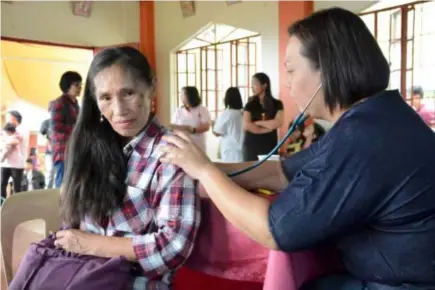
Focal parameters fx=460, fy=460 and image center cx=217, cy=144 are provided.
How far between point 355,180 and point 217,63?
5.60m

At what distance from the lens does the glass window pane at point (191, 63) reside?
20.6ft

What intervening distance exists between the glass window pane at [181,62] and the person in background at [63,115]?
2.71 meters

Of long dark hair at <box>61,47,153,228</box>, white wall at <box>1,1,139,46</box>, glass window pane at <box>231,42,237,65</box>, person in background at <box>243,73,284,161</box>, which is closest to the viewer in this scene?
long dark hair at <box>61,47,153,228</box>

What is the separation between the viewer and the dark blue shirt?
2.28 ft

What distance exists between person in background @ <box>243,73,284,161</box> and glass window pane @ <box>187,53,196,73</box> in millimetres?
2890

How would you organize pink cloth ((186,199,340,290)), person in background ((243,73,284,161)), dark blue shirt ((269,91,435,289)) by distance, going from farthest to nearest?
person in background ((243,73,284,161)) → pink cloth ((186,199,340,290)) → dark blue shirt ((269,91,435,289))

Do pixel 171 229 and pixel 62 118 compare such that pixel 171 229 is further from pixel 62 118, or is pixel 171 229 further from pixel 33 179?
pixel 33 179

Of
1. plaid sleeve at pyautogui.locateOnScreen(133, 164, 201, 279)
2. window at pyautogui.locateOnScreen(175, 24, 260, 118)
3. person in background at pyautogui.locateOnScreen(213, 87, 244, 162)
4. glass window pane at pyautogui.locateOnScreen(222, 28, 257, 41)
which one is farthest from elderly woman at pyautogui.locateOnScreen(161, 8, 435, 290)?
window at pyautogui.locateOnScreen(175, 24, 260, 118)

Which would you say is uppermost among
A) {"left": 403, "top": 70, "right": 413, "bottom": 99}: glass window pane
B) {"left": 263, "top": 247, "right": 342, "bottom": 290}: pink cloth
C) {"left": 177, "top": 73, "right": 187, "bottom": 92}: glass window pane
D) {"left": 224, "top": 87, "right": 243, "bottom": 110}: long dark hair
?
{"left": 177, "top": 73, "right": 187, "bottom": 92}: glass window pane

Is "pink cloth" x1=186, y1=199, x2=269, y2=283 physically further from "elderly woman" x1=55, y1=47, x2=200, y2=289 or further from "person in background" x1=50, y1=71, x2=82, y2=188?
"person in background" x1=50, y1=71, x2=82, y2=188

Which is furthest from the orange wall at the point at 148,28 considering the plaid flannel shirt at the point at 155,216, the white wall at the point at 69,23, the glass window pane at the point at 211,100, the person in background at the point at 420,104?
the plaid flannel shirt at the point at 155,216

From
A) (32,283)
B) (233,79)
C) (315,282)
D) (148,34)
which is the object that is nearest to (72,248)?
(32,283)

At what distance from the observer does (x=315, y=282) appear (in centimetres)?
88

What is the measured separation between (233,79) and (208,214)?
5111 millimetres
